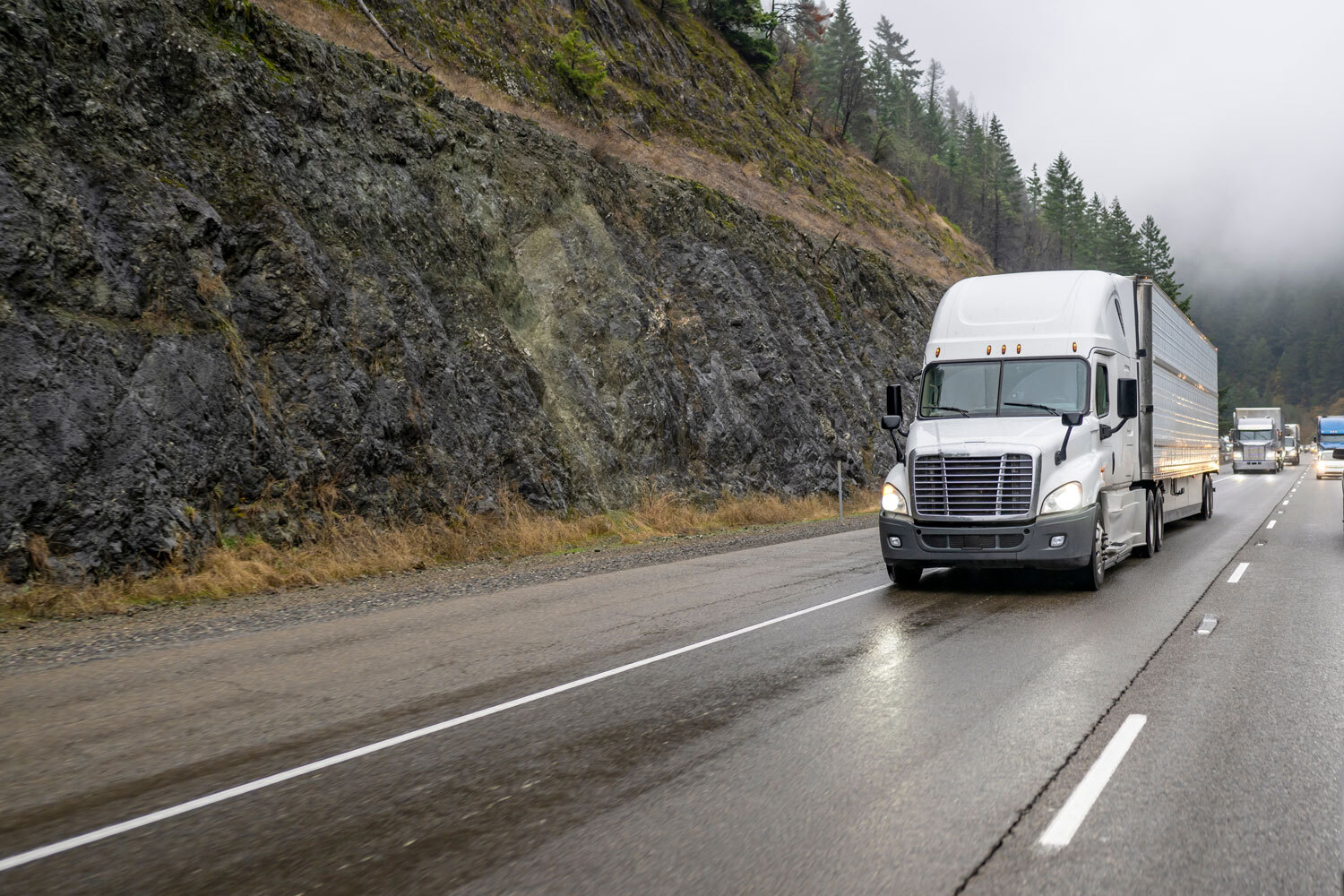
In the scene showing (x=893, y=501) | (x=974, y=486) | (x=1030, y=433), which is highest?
(x=1030, y=433)

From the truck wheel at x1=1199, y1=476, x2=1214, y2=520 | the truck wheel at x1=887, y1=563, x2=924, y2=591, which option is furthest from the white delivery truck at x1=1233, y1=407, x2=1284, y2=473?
the truck wheel at x1=887, y1=563, x2=924, y2=591

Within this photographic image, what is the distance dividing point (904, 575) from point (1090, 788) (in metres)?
7.42

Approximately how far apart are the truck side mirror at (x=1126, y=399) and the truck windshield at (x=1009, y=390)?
3.29 ft

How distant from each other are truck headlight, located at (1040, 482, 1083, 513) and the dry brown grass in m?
8.74

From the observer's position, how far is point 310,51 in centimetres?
1975

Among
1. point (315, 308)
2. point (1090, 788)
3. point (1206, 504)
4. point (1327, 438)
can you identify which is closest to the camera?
point (1090, 788)

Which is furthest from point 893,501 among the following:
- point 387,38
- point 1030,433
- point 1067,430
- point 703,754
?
point 387,38

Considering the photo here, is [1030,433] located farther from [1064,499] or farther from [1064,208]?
[1064,208]

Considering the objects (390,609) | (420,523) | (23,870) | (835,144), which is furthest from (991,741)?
(835,144)

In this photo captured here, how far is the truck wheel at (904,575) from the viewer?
39.6 ft

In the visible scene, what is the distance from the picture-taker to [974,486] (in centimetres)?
1120

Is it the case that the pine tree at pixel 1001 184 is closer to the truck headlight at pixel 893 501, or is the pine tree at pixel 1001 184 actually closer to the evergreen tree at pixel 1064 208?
the evergreen tree at pixel 1064 208

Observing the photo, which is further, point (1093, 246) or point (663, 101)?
point (1093, 246)

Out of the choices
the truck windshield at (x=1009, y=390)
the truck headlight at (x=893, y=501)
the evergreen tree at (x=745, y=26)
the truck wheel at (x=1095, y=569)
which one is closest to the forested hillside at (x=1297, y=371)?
the evergreen tree at (x=745, y=26)
